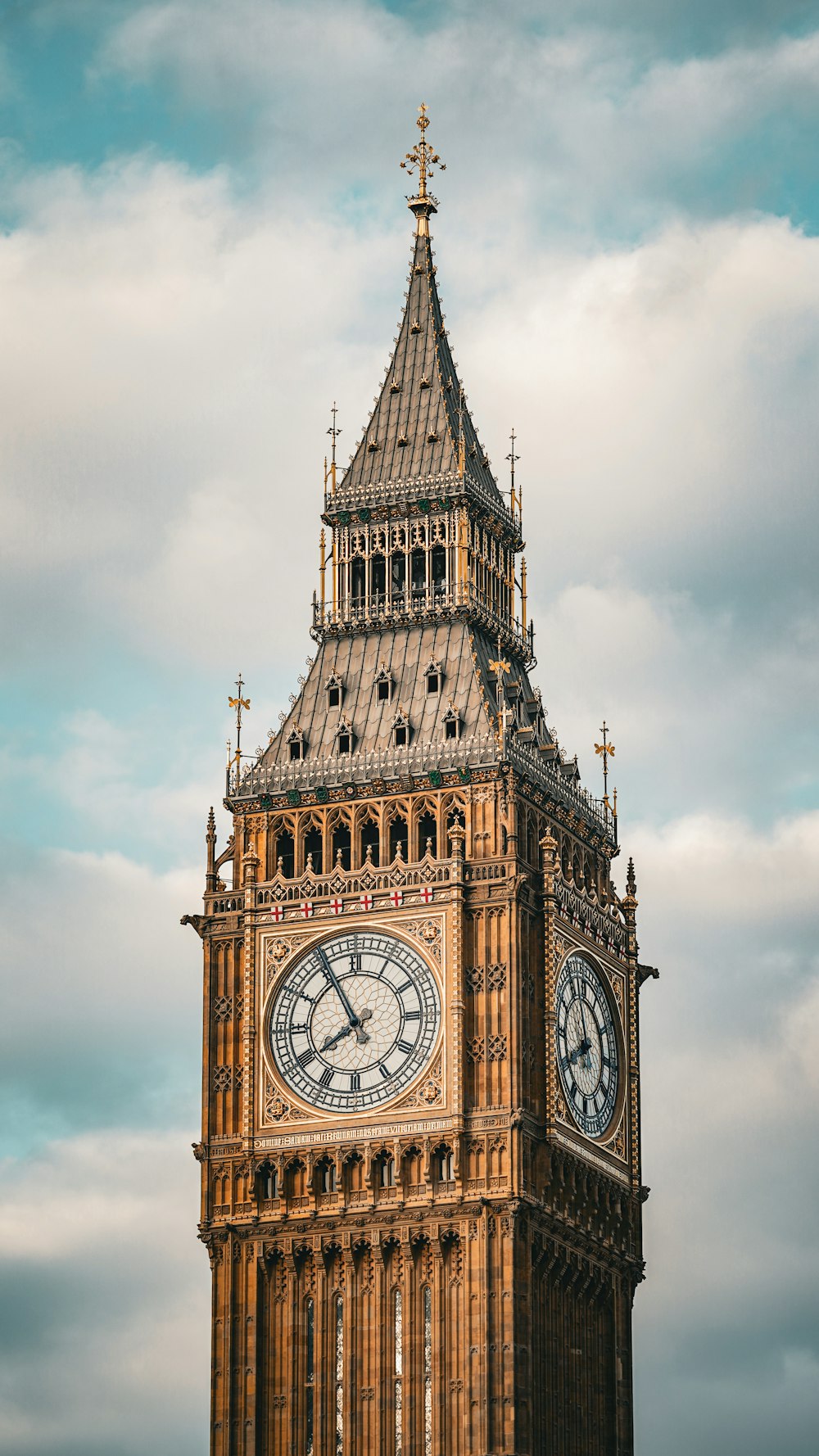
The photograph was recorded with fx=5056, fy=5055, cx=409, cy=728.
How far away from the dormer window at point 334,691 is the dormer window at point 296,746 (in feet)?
3.71

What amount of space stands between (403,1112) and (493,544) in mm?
16816

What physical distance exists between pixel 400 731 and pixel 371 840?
2837mm

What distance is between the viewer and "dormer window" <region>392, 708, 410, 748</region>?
120 m

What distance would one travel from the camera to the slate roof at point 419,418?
124562 mm

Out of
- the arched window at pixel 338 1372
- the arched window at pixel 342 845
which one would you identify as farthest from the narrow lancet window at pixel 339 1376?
the arched window at pixel 342 845

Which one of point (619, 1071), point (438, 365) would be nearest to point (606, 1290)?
point (619, 1071)

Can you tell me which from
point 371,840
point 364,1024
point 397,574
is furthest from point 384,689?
point 364,1024

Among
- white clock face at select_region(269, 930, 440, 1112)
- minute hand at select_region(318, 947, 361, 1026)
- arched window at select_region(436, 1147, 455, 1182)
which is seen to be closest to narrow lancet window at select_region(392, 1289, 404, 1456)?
arched window at select_region(436, 1147, 455, 1182)

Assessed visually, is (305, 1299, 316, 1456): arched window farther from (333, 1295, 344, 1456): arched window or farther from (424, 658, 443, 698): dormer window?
(424, 658, 443, 698): dormer window

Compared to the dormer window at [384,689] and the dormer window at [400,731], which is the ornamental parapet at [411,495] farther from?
the dormer window at [400,731]

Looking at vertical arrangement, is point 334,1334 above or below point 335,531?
below

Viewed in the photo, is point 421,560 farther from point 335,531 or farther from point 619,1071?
point 619,1071

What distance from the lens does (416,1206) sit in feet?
376

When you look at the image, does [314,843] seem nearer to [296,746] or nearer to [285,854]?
[285,854]
